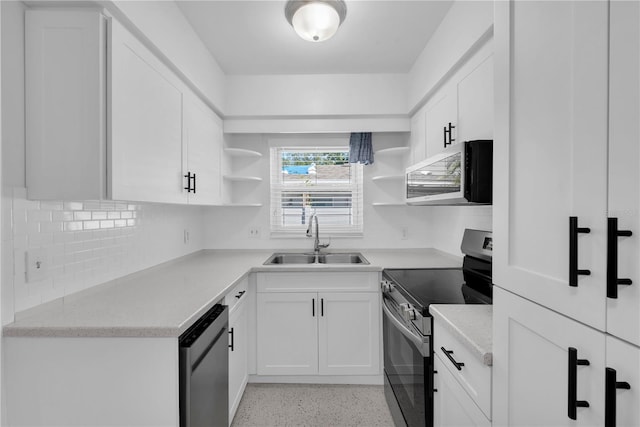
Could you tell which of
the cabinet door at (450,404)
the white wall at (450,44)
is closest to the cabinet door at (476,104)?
the white wall at (450,44)

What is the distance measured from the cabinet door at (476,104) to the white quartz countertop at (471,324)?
0.80 m

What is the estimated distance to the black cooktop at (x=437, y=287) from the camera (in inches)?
58.2

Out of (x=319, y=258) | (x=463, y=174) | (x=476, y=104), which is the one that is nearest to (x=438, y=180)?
(x=463, y=174)

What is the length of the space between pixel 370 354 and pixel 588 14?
7.44ft

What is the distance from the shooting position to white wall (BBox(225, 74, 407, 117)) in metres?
2.72

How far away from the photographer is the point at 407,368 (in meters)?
1.65

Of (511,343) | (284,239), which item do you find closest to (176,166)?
(284,239)

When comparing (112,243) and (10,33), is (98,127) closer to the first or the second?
(10,33)

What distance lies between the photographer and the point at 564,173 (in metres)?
0.68

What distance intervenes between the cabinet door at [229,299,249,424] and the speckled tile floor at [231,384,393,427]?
0.12 m

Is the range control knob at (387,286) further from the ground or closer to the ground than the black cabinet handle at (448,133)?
closer to the ground

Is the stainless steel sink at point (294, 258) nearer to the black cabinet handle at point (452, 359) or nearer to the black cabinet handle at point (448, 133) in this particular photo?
the black cabinet handle at point (448, 133)

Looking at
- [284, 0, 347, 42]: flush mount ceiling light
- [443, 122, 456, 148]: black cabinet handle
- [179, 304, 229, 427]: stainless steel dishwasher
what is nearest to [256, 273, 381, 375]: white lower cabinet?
[179, 304, 229, 427]: stainless steel dishwasher

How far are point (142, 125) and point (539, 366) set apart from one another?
170 centimetres
